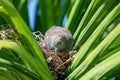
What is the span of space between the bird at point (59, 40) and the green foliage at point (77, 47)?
0.06m

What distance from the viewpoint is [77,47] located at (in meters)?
1.41

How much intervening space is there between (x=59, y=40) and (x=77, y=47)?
4.0 inches

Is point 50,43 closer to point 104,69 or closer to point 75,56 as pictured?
point 75,56

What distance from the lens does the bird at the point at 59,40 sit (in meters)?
1.33

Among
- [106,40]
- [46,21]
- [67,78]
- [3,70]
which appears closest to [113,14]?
[106,40]

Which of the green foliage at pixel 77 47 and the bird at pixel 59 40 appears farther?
the bird at pixel 59 40

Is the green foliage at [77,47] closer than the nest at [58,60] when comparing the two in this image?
Yes

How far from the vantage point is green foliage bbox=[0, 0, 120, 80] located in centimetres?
108

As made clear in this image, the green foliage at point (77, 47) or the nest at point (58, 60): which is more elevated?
the green foliage at point (77, 47)

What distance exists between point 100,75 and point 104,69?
2 cm

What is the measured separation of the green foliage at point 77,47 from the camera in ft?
3.55

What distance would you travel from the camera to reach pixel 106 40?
1.14 meters

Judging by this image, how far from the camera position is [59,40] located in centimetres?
133

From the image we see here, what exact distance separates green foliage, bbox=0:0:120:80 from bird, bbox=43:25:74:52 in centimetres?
6
